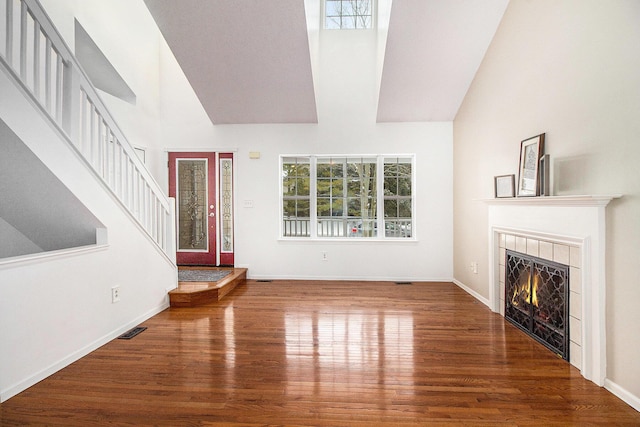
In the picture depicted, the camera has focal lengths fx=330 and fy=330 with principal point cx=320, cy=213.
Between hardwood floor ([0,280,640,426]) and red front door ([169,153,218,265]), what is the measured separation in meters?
1.95

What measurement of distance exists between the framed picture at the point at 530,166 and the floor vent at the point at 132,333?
390 cm

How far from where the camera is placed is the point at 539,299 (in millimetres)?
2977

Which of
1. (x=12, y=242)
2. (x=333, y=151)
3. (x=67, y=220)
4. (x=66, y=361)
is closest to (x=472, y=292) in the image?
(x=333, y=151)

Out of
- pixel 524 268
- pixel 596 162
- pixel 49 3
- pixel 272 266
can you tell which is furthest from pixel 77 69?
pixel 524 268

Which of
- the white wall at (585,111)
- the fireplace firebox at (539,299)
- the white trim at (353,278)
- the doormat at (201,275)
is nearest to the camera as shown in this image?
the white wall at (585,111)

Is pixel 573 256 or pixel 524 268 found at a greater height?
pixel 573 256

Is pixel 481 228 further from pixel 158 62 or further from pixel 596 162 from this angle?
pixel 158 62

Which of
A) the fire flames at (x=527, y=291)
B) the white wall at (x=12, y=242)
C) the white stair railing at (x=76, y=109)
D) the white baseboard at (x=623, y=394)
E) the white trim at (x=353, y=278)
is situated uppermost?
the white stair railing at (x=76, y=109)

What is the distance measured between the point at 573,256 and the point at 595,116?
3.40 feet

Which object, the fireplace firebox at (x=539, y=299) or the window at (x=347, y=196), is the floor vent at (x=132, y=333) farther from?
the fireplace firebox at (x=539, y=299)

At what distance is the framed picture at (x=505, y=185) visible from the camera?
11.1 ft

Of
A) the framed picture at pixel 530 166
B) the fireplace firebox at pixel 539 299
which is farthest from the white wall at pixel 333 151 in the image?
the framed picture at pixel 530 166

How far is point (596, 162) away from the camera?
2367mm

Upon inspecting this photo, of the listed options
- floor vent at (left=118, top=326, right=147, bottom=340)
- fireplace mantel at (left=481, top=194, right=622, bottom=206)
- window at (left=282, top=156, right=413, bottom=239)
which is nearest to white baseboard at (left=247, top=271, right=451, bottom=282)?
window at (left=282, top=156, right=413, bottom=239)
